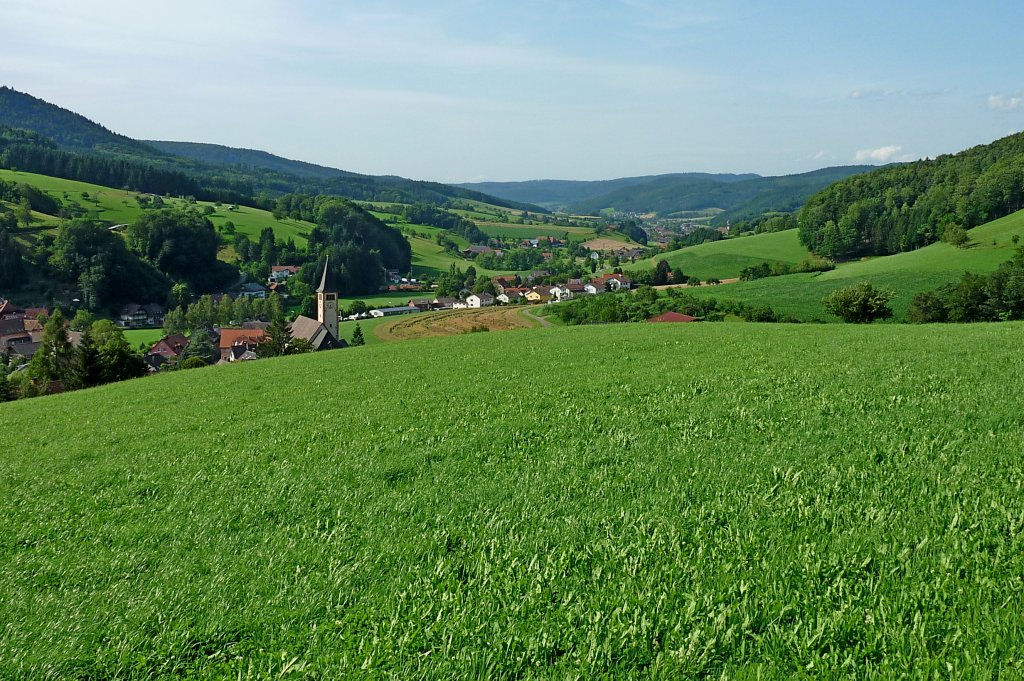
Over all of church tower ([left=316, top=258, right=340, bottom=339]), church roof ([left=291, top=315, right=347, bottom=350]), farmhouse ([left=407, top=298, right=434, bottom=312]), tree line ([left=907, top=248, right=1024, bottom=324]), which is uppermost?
tree line ([left=907, top=248, right=1024, bottom=324])

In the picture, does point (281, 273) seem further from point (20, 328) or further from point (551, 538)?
point (551, 538)

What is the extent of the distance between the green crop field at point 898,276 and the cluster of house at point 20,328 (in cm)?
9677

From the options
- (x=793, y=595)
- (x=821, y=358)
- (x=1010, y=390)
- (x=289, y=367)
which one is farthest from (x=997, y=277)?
(x=793, y=595)

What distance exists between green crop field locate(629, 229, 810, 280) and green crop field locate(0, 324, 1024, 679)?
106775 mm

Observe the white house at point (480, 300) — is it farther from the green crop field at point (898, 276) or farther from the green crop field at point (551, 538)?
the green crop field at point (551, 538)

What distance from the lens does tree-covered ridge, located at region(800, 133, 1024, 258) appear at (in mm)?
99438

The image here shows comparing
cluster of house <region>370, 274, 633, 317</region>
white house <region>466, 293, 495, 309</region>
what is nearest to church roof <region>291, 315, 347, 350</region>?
cluster of house <region>370, 274, 633, 317</region>

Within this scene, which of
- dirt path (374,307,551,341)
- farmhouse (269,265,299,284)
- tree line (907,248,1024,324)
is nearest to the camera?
tree line (907,248,1024,324)

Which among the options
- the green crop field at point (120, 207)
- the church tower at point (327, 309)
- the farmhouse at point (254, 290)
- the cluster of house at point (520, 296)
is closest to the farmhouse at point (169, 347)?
the church tower at point (327, 309)

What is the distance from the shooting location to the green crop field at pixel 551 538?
17.8 ft

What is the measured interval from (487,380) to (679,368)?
5.85 meters

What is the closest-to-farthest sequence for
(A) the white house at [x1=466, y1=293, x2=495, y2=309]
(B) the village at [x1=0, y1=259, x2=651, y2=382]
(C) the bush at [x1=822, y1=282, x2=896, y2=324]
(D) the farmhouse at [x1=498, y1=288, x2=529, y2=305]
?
(C) the bush at [x1=822, y1=282, x2=896, y2=324] → (B) the village at [x1=0, y1=259, x2=651, y2=382] → (D) the farmhouse at [x1=498, y1=288, x2=529, y2=305] → (A) the white house at [x1=466, y1=293, x2=495, y2=309]

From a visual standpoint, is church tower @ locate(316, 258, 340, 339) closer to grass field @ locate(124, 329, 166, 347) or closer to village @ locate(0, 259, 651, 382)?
village @ locate(0, 259, 651, 382)

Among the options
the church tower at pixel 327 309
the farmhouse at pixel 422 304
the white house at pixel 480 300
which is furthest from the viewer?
the white house at pixel 480 300
